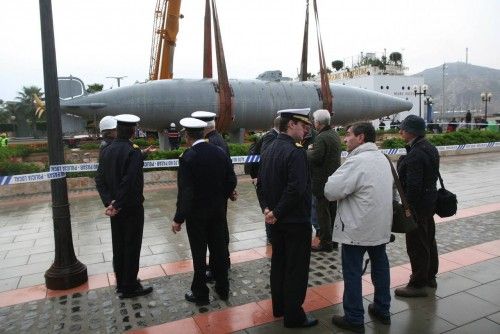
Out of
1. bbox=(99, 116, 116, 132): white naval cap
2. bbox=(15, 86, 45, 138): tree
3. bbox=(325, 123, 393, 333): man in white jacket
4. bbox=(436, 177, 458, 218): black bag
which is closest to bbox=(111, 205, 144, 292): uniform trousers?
bbox=(99, 116, 116, 132): white naval cap

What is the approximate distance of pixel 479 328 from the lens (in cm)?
334

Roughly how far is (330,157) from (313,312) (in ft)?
7.03

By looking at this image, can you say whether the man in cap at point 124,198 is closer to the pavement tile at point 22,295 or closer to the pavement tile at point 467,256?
the pavement tile at point 22,295

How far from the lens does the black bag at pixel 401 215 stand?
3.47 meters

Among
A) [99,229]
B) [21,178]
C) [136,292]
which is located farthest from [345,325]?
[21,178]

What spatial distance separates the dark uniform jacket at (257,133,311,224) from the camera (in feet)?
10.8

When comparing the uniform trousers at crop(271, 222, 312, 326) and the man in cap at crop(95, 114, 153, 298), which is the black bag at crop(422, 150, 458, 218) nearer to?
the uniform trousers at crop(271, 222, 312, 326)

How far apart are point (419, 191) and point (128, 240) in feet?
10.0

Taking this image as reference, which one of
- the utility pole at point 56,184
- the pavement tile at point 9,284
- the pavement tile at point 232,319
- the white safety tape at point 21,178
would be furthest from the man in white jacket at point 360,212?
the pavement tile at point 9,284

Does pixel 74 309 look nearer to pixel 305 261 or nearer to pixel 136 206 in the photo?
pixel 136 206

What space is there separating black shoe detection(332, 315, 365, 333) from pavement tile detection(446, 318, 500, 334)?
2.42 ft

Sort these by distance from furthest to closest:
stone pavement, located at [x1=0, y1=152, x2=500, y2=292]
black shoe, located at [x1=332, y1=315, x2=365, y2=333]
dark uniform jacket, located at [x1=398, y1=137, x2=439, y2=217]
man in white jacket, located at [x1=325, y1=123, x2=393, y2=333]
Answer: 1. stone pavement, located at [x1=0, y1=152, x2=500, y2=292]
2. dark uniform jacket, located at [x1=398, y1=137, x2=439, y2=217]
3. black shoe, located at [x1=332, y1=315, x2=365, y2=333]
4. man in white jacket, located at [x1=325, y1=123, x2=393, y2=333]

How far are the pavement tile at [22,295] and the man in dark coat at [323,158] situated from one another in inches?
136

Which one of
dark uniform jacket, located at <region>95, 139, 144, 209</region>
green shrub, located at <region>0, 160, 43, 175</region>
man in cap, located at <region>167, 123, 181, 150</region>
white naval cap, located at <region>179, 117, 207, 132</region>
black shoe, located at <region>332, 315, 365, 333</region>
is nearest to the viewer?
black shoe, located at <region>332, 315, 365, 333</region>
